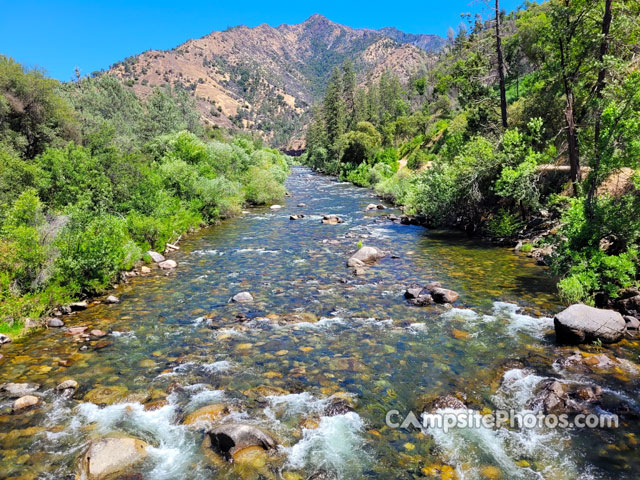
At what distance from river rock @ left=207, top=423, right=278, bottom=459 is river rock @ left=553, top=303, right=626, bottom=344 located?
892 centimetres

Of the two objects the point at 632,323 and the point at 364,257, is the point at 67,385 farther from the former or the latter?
the point at 632,323

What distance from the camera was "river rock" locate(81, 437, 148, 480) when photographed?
269 inches

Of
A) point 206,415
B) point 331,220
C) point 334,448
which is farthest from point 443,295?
point 331,220

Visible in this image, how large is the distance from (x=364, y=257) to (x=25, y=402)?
50.2ft

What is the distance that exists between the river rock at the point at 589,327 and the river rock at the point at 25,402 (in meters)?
14.0

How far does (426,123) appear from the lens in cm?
7750

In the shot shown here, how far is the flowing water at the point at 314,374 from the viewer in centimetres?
714

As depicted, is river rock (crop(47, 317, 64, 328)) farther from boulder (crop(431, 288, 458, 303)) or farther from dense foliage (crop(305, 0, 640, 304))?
dense foliage (crop(305, 0, 640, 304))

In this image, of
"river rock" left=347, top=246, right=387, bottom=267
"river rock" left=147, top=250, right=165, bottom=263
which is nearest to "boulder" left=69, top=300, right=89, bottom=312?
"river rock" left=147, top=250, right=165, bottom=263

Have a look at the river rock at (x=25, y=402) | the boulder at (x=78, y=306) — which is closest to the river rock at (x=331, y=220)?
the boulder at (x=78, y=306)

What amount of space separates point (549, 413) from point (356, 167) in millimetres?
66460

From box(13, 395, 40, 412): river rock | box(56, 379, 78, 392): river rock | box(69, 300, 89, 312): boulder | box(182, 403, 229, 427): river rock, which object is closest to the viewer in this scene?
box(182, 403, 229, 427): river rock

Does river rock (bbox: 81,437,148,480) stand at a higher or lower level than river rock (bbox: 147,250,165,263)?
lower

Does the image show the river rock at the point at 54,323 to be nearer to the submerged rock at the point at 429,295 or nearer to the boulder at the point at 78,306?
the boulder at the point at 78,306
